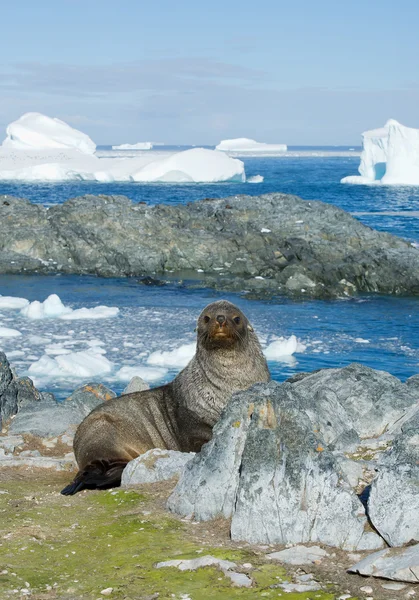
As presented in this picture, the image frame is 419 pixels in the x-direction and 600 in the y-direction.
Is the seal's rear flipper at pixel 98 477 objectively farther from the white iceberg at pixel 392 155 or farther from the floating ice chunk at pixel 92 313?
the white iceberg at pixel 392 155

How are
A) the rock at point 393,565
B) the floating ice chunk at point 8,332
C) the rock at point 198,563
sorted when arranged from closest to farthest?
1. the rock at point 393,565
2. the rock at point 198,563
3. the floating ice chunk at point 8,332

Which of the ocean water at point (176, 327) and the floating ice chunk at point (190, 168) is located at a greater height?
the floating ice chunk at point (190, 168)

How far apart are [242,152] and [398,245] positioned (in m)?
158

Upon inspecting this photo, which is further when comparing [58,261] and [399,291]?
[58,261]

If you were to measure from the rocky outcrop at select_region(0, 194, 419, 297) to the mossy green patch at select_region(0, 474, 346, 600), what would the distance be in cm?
1946

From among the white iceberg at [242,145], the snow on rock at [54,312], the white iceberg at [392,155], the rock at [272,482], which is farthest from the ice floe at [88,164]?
the white iceberg at [242,145]

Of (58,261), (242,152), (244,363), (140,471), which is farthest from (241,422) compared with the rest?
(242,152)

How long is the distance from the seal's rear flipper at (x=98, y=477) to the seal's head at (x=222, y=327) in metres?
1.39

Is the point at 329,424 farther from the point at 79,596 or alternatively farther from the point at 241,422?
the point at 79,596

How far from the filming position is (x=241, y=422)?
5.59m

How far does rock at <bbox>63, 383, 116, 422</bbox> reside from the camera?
9.68 m

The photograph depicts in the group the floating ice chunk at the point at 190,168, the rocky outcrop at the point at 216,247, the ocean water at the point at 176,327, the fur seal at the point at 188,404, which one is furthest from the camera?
the floating ice chunk at the point at 190,168

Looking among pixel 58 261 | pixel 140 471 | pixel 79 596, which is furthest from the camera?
pixel 58 261

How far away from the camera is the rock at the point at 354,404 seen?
24.6 feet
